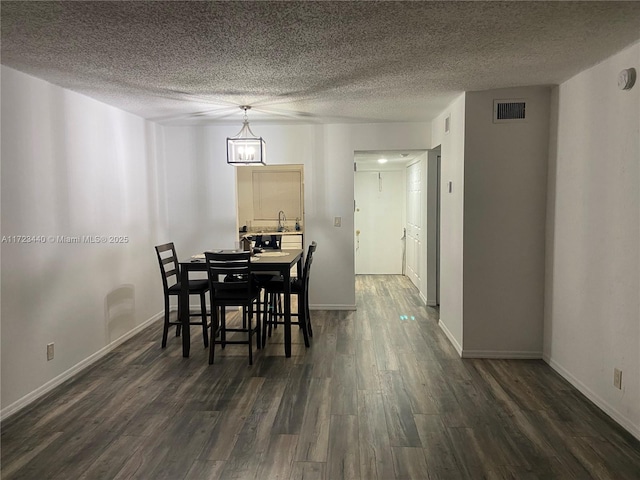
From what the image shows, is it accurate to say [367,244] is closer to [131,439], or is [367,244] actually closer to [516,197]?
[516,197]

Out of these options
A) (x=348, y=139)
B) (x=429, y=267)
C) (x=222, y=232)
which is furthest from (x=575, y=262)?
(x=222, y=232)

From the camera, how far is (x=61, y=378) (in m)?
3.43

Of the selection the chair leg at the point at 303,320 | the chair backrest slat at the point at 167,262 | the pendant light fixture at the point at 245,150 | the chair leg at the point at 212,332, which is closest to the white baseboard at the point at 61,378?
the chair backrest slat at the point at 167,262

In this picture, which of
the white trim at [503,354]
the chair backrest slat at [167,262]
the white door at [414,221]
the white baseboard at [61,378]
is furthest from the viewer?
the white door at [414,221]

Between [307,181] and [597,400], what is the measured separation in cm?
375

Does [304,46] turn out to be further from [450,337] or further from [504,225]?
[450,337]

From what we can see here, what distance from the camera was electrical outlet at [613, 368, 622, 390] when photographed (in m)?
2.72

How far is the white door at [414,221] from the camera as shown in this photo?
6526 mm

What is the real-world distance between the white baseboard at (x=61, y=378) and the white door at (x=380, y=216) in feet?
14.9

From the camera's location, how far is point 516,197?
379cm

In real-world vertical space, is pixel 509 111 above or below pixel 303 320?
above

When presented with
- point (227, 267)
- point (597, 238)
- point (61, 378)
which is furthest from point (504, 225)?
point (61, 378)

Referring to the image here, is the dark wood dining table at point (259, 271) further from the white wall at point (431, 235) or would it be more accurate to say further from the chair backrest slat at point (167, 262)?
the white wall at point (431, 235)

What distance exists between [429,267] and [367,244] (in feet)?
8.09
